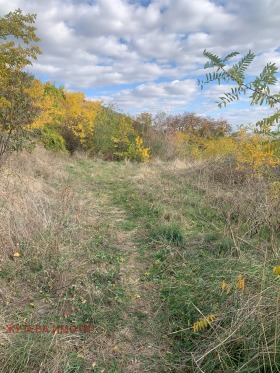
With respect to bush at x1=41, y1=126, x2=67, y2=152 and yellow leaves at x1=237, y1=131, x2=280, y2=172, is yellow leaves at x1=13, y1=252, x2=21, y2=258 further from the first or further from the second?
bush at x1=41, y1=126, x2=67, y2=152

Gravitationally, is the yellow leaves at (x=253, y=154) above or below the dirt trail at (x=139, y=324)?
above

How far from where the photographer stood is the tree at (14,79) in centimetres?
575

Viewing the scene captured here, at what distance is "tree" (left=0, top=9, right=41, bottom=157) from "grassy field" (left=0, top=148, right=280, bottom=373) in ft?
5.33

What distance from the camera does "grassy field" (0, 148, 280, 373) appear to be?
2027 mm

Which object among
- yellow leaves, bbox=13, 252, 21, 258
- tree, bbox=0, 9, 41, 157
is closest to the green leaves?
tree, bbox=0, 9, 41, 157

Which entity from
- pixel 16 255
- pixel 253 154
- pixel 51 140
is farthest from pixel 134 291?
pixel 51 140

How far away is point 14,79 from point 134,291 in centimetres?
585

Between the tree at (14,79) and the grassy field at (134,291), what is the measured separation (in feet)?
5.33

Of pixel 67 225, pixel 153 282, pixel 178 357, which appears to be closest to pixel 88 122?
pixel 67 225

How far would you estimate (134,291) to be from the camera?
312 centimetres

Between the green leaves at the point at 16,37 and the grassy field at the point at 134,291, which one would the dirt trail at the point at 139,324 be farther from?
the green leaves at the point at 16,37

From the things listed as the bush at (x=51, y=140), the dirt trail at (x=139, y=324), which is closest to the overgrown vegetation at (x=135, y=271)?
the dirt trail at (x=139, y=324)

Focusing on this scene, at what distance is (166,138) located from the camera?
1850 centimetres

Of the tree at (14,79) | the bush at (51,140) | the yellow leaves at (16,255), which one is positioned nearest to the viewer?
the yellow leaves at (16,255)
